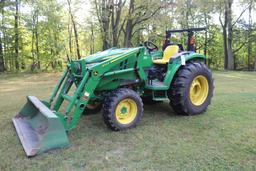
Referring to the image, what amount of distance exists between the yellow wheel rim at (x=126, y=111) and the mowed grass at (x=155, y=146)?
0.67 ft

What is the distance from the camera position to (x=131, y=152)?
2977 mm

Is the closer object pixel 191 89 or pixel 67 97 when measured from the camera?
pixel 67 97

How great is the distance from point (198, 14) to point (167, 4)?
10173 millimetres

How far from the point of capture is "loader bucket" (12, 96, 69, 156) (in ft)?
9.57

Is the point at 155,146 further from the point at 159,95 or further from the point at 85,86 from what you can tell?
the point at 159,95

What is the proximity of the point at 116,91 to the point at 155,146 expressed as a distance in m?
1.05

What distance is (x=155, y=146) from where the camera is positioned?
3139 millimetres

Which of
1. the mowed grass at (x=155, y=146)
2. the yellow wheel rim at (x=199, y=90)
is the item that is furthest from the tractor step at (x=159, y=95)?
the yellow wheel rim at (x=199, y=90)

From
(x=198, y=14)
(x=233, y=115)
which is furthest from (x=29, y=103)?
(x=198, y=14)

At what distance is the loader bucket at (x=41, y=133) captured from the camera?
2916mm

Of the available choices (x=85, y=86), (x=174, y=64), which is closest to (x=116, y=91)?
(x=85, y=86)

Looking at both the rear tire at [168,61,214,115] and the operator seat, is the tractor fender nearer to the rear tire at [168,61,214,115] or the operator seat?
the rear tire at [168,61,214,115]

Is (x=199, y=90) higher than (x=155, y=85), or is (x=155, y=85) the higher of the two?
(x=155, y=85)

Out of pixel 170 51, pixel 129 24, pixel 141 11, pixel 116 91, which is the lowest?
pixel 116 91
